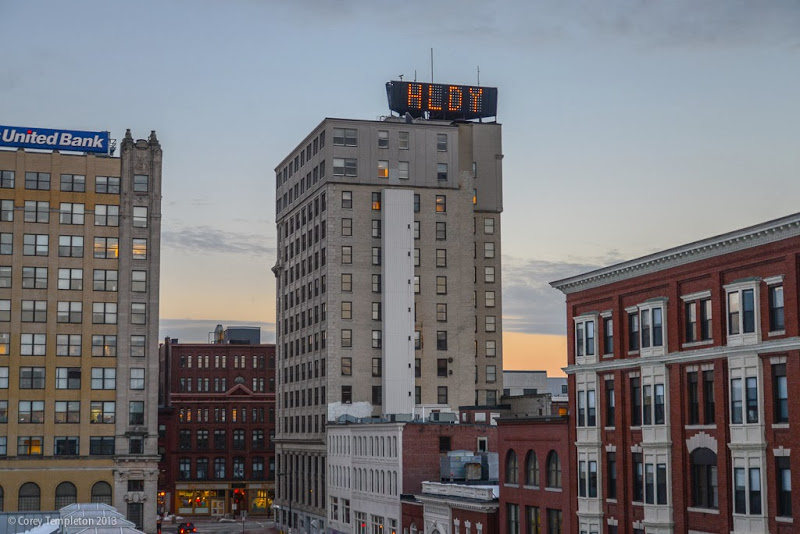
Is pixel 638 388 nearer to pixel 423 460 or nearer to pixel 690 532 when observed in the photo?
pixel 690 532

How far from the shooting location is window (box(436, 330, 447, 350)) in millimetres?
131750

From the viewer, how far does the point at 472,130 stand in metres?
141

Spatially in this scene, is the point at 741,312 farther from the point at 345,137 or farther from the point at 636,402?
the point at 345,137

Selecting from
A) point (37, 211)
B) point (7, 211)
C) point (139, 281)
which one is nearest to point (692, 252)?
point (139, 281)

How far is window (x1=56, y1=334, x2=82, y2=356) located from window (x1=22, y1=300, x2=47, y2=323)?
280 cm

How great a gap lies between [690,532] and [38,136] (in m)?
91.7

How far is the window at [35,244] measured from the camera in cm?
12462

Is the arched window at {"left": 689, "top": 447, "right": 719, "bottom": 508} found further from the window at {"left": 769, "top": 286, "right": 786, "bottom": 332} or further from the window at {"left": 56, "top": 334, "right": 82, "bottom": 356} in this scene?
the window at {"left": 56, "top": 334, "right": 82, "bottom": 356}

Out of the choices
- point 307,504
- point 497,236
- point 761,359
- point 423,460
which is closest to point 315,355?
point 307,504

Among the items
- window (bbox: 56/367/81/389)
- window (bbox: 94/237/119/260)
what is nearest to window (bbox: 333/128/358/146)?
window (bbox: 94/237/119/260)

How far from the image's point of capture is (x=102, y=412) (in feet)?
408

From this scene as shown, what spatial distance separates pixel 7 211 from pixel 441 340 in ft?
168

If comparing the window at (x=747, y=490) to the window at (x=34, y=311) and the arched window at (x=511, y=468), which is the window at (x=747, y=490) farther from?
the window at (x=34, y=311)

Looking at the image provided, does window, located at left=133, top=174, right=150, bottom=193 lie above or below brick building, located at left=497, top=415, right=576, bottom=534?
above
